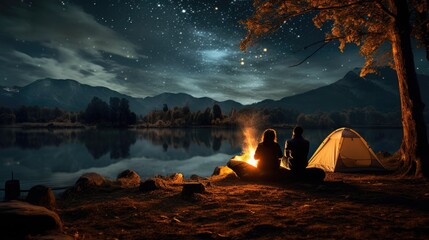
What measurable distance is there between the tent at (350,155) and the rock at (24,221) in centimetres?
1501

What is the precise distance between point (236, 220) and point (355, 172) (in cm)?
1208

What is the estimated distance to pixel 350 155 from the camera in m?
17.7

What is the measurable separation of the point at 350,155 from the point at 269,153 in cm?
730

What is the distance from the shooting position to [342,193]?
34.9 ft

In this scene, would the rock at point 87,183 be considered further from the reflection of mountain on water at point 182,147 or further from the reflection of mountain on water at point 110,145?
the reflection of mountain on water at point 110,145

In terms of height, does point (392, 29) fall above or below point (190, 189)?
above

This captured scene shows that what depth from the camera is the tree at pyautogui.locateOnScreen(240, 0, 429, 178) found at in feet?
45.1

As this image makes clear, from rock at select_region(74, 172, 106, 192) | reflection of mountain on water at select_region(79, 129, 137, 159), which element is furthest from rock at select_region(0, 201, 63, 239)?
reflection of mountain on water at select_region(79, 129, 137, 159)

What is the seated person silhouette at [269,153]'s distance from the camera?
13.1m

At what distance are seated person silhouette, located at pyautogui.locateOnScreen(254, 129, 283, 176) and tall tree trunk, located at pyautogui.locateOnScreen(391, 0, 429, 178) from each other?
20.7 feet

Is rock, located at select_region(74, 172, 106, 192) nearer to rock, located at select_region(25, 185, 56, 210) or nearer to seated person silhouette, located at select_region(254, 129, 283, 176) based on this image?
rock, located at select_region(25, 185, 56, 210)

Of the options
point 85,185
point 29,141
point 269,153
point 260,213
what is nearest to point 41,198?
point 85,185

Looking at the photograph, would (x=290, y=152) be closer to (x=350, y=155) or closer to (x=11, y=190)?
(x=350, y=155)

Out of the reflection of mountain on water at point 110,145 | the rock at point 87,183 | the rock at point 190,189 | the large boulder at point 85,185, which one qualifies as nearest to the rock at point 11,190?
the large boulder at point 85,185
